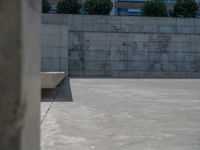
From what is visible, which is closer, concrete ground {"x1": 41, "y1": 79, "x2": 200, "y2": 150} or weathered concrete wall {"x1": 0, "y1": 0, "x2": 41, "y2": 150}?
weathered concrete wall {"x1": 0, "y1": 0, "x2": 41, "y2": 150}

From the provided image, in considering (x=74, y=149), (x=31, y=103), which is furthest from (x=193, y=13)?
(x=31, y=103)

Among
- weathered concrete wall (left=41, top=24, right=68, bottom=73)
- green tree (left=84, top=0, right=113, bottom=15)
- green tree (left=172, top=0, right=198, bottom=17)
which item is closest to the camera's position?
weathered concrete wall (left=41, top=24, right=68, bottom=73)

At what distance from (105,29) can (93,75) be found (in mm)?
4711

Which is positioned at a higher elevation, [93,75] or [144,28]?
[144,28]

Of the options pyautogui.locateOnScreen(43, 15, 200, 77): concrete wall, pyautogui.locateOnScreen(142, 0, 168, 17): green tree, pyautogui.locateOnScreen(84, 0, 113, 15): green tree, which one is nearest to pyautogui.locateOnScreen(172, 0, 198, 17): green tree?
pyautogui.locateOnScreen(142, 0, 168, 17): green tree

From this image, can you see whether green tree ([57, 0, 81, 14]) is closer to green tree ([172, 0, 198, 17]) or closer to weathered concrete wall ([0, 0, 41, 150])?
green tree ([172, 0, 198, 17])

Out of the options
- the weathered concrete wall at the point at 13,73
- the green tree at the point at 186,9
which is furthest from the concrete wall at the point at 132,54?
the weathered concrete wall at the point at 13,73

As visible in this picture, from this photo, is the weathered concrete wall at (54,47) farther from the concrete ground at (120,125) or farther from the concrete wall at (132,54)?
the concrete ground at (120,125)

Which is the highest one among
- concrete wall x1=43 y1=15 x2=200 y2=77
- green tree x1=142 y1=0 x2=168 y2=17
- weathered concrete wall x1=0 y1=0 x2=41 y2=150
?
green tree x1=142 y1=0 x2=168 y2=17

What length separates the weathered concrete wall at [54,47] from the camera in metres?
23.1

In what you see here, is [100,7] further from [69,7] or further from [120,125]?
[120,125]

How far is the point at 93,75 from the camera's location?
2473 cm

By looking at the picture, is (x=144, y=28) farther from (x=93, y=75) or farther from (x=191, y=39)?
(x=93, y=75)

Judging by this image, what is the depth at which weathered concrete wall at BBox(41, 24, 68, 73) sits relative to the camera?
23.1 metres
